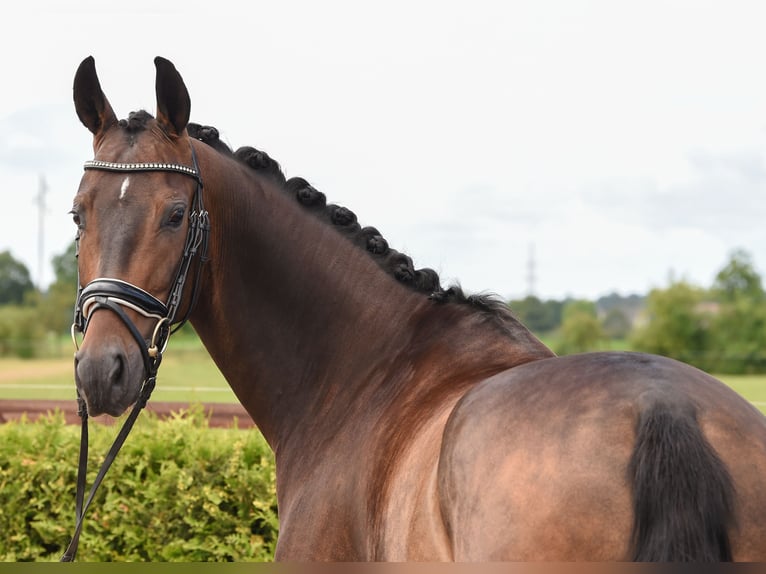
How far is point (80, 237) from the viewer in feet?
9.70

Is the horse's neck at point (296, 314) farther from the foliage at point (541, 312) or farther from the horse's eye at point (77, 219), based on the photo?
the foliage at point (541, 312)

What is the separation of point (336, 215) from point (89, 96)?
3.66ft

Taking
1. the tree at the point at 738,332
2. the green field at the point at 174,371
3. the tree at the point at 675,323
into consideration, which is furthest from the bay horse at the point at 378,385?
the tree at the point at 675,323

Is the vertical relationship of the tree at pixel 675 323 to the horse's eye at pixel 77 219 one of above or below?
below

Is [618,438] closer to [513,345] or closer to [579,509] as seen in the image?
[579,509]

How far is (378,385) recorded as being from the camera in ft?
10.8

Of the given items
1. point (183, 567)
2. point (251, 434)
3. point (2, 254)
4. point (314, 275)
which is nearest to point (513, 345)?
point (314, 275)

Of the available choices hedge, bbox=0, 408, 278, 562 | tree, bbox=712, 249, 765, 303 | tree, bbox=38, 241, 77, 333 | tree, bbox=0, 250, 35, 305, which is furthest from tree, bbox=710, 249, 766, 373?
tree, bbox=0, 250, 35, 305

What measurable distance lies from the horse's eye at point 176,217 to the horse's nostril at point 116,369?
0.55m

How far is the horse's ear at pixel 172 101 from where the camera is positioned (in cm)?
317

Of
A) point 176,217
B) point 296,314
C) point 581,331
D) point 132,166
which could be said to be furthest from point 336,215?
point 581,331

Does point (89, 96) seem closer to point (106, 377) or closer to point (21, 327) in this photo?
point (106, 377)

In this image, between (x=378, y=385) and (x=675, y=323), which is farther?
(x=675, y=323)

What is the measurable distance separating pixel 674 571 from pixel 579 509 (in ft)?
0.81
